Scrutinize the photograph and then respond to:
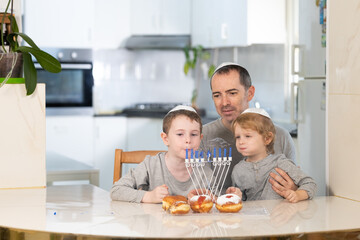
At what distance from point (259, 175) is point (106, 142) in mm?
3165

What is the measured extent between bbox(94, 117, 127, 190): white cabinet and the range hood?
70 cm

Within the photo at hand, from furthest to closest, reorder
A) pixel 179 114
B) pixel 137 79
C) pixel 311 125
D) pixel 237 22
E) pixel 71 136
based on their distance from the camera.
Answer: pixel 137 79 → pixel 71 136 → pixel 237 22 → pixel 311 125 → pixel 179 114

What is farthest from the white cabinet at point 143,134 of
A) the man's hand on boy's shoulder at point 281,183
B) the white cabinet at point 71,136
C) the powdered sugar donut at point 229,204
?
the powdered sugar donut at point 229,204

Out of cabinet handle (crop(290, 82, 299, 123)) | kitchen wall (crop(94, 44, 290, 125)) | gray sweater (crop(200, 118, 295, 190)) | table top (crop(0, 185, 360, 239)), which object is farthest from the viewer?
kitchen wall (crop(94, 44, 290, 125))

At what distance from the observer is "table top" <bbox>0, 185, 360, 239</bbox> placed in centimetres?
137

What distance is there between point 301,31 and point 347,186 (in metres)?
1.96

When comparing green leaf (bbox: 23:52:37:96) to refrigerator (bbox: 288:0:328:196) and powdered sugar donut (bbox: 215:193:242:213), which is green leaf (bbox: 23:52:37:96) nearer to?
powdered sugar donut (bbox: 215:193:242:213)

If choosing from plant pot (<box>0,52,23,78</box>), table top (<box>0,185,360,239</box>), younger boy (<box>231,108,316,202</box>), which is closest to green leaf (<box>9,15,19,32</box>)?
plant pot (<box>0,52,23,78</box>)

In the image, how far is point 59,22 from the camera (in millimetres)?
4922

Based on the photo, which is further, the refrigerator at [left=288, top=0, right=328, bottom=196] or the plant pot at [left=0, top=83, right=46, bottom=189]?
the refrigerator at [left=288, top=0, right=328, bottom=196]

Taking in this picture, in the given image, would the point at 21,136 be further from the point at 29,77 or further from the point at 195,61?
the point at 195,61

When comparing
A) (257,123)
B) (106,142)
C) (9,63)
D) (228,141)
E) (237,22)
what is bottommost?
(106,142)

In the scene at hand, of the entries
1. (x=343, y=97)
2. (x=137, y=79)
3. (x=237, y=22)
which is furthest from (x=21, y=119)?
(x=137, y=79)

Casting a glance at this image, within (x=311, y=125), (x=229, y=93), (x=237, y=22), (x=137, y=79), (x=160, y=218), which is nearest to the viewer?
(x=160, y=218)
